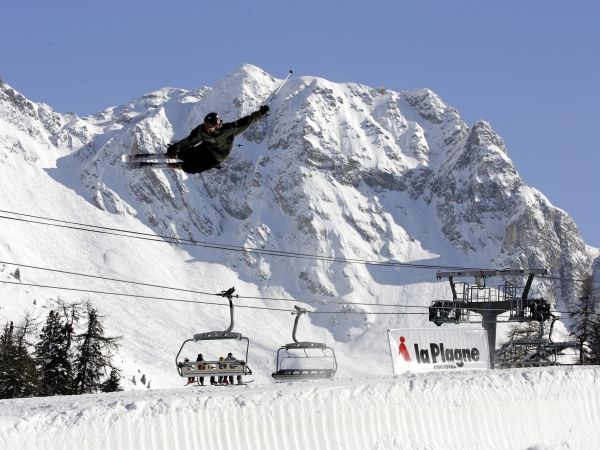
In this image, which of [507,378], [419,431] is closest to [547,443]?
[507,378]

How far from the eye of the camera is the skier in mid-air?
21469mm

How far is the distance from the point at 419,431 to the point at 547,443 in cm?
407

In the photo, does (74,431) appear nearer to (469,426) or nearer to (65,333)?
(469,426)

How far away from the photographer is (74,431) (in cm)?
2316

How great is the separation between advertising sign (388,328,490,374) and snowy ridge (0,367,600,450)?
5.06m

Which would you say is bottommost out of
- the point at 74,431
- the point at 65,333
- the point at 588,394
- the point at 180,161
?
the point at 74,431

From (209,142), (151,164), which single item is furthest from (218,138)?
(151,164)

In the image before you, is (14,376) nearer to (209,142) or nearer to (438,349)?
(438,349)

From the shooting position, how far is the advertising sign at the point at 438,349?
1384 inches

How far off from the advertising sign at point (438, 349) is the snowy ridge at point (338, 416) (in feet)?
16.6

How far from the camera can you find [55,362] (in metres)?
50.6

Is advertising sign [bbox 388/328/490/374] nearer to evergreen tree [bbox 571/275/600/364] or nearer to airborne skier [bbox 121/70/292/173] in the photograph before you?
airborne skier [bbox 121/70/292/173]

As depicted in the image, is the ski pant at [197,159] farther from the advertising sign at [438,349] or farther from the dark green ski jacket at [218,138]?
the advertising sign at [438,349]

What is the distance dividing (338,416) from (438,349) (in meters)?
11.3
